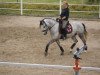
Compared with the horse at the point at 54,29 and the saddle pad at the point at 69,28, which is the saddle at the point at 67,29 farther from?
the horse at the point at 54,29

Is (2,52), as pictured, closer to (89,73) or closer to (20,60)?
(20,60)

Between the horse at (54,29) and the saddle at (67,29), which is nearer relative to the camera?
the horse at (54,29)

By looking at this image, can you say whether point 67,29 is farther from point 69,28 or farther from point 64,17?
point 64,17

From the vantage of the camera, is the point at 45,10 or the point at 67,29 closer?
the point at 67,29

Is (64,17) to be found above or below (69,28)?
above

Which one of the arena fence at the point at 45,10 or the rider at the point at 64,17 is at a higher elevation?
the rider at the point at 64,17

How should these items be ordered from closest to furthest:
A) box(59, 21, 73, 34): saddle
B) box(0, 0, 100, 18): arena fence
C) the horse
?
1. the horse
2. box(59, 21, 73, 34): saddle
3. box(0, 0, 100, 18): arena fence

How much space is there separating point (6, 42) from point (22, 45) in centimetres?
84

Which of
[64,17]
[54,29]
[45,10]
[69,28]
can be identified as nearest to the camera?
[64,17]

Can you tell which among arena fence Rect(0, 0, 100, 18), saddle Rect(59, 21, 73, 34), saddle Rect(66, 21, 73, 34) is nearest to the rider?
saddle Rect(59, 21, 73, 34)

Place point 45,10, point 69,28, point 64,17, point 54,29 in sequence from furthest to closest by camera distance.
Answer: point 45,10 < point 69,28 < point 54,29 < point 64,17

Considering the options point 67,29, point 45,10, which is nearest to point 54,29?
point 67,29

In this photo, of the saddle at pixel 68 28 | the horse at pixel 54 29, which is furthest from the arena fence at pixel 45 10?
the saddle at pixel 68 28

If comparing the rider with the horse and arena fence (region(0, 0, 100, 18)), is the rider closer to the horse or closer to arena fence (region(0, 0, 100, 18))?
the horse
